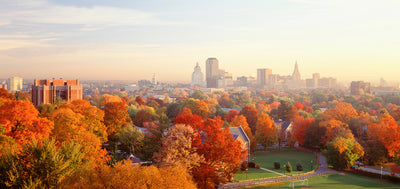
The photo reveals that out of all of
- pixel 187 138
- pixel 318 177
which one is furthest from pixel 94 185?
pixel 318 177

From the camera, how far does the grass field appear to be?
40.9 meters

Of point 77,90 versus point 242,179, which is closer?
point 242,179

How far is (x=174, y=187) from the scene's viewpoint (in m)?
18.6

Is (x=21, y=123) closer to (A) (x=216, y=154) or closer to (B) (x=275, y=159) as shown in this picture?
(A) (x=216, y=154)

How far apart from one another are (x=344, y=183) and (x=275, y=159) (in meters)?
14.4

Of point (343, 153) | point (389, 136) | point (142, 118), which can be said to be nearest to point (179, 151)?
point (343, 153)

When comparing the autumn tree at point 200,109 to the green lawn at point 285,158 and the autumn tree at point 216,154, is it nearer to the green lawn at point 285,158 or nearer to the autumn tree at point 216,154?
the green lawn at point 285,158

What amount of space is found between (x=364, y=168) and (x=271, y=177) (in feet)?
47.5

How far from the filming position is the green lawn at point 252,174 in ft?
131

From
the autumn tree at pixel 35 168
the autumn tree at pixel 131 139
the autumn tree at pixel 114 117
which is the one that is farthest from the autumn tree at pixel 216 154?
the autumn tree at pixel 114 117

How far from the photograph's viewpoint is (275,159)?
52312 mm

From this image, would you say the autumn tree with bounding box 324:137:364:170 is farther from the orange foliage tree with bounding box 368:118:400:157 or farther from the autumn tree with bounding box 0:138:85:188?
the autumn tree with bounding box 0:138:85:188

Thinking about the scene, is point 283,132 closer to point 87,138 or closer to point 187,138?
point 187,138

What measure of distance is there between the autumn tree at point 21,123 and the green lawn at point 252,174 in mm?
21577
